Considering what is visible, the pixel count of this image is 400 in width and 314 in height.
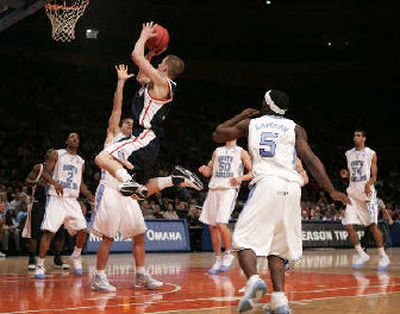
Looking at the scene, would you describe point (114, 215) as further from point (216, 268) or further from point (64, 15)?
point (64, 15)

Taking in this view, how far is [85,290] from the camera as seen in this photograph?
29.9ft

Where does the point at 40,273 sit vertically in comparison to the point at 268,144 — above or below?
below

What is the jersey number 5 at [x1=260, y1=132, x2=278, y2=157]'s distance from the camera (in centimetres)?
684

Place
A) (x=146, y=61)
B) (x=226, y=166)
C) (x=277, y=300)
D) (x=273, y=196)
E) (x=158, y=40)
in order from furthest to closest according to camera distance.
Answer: (x=226, y=166)
(x=158, y=40)
(x=146, y=61)
(x=273, y=196)
(x=277, y=300)

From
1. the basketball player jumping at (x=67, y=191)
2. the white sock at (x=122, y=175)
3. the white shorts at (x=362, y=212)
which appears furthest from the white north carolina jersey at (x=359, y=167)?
the white sock at (x=122, y=175)

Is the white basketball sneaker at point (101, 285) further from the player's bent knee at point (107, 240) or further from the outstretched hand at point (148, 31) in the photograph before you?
the outstretched hand at point (148, 31)

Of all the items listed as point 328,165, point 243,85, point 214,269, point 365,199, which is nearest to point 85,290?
point 214,269

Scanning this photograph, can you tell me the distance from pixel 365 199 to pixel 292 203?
23.7ft

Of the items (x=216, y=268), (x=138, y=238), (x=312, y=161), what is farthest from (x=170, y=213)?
(x=312, y=161)

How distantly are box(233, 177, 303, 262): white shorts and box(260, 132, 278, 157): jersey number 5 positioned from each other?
23 centimetres

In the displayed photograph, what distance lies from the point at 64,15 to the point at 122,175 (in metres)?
6.21

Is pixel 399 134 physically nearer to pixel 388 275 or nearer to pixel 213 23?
pixel 213 23

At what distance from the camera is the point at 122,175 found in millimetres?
8023

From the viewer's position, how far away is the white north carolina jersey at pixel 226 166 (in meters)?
12.6
